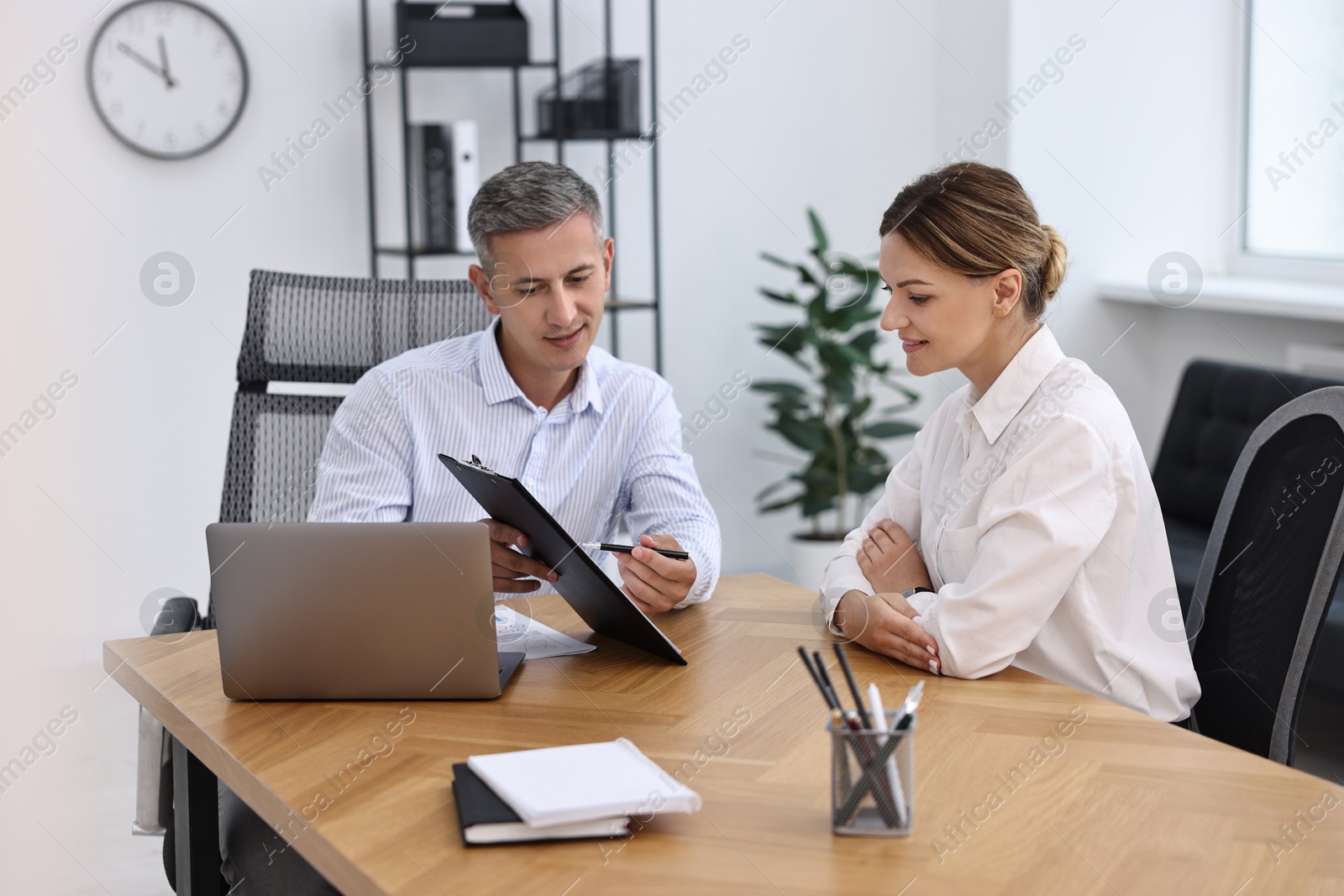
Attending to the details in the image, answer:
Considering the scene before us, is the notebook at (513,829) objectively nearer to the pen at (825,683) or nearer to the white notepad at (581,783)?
the white notepad at (581,783)

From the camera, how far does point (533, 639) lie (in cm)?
159

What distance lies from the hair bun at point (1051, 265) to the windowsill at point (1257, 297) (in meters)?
1.83

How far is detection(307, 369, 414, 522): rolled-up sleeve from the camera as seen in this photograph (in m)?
1.86

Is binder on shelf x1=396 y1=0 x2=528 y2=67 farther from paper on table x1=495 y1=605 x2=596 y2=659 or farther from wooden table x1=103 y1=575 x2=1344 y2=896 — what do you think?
wooden table x1=103 y1=575 x2=1344 y2=896

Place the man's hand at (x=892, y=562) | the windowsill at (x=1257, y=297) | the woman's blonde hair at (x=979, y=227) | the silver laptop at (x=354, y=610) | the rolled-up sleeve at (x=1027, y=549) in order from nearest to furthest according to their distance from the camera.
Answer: the silver laptop at (x=354, y=610) → the rolled-up sleeve at (x=1027, y=549) → the woman's blonde hair at (x=979, y=227) → the man's hand at (x=892, y=562) → the windowsill at (x=1257, y=297)

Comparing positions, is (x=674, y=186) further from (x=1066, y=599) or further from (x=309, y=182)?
(x=1066, y=599)

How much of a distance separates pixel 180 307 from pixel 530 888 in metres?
2.85

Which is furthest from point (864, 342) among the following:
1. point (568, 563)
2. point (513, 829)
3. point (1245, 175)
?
point (513, 829)

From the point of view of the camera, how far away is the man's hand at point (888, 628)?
142 centimetres

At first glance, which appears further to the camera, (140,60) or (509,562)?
(140,60)

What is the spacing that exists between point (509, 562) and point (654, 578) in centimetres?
19

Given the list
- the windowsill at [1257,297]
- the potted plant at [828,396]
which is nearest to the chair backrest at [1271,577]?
the windowsill at [1257,297]

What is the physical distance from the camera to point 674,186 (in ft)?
13.0

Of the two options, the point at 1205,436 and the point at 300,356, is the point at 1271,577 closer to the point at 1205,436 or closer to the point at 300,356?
the point at 300,356
